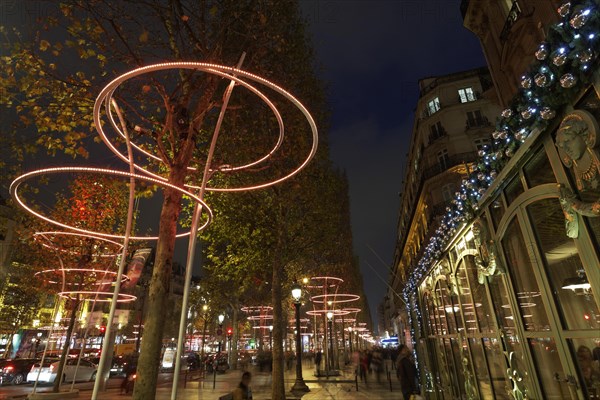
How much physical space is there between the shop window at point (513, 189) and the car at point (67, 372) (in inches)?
988

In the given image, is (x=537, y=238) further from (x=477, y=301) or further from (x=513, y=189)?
(x=477, y=301)

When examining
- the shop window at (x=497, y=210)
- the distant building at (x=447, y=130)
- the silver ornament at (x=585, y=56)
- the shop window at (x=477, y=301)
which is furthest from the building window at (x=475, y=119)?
the silver ornament at (x=585, y=56)

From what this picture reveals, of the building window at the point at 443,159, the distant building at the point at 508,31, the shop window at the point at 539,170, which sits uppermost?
the building window at the point at 443,159

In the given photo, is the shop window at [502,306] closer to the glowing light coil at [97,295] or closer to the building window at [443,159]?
the glowing light coil at [97,295]

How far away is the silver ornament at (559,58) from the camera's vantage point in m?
2.66

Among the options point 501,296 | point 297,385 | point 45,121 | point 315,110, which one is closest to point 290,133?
point 315,110

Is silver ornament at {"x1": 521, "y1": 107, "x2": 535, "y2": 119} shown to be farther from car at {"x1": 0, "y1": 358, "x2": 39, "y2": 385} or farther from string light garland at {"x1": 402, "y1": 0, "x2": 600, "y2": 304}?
car at {"x1": 0, "y1": 358, "x2": 39, "y2": 385}

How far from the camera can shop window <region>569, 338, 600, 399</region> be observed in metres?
3.16

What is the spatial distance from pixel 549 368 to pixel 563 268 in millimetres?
1271

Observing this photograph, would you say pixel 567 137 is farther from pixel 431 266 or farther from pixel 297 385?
pixel 297 385

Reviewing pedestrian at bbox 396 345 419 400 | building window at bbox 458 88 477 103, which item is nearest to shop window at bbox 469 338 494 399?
pedestrian at bbox 396 345 419 400

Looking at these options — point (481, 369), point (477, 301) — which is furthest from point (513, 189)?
point (481, 369)

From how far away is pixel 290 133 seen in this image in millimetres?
12117

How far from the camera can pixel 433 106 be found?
117ft
